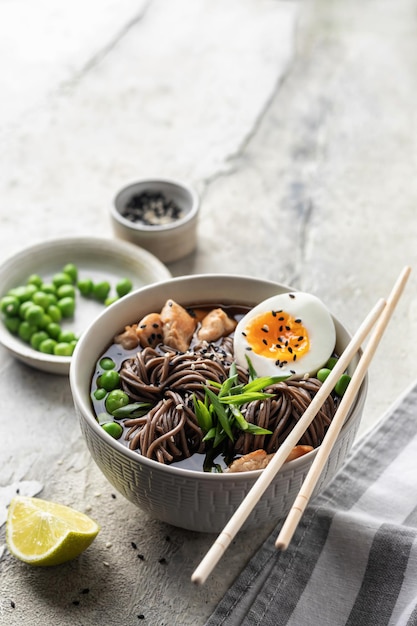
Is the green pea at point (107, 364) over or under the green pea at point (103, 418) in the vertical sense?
over

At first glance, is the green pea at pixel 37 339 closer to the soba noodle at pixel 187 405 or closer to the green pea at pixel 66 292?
the green pea at pixel 66 292

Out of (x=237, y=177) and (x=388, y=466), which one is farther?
(x=237, y=177)

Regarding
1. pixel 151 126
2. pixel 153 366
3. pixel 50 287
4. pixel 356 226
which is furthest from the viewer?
pixel 151 126

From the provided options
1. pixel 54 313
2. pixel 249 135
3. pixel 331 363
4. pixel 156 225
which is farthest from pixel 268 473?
pixel 249 135

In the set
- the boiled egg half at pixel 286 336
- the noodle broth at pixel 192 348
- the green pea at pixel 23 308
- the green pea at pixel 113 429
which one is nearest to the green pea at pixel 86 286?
the green pea at pixel 23 308

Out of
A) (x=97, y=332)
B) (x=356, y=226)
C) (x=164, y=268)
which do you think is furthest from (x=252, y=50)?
(x=97, y=332)

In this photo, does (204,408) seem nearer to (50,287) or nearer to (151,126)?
(50,287)
